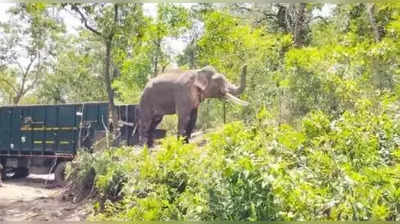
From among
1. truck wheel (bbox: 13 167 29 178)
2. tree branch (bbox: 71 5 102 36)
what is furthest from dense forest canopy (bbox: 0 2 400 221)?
truck wheel (bbox: 13 167 29 178)

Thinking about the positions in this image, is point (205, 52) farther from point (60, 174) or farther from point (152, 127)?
point (60, 174)

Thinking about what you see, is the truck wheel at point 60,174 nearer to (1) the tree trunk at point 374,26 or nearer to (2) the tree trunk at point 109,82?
(2) the tree trunk at point 109,82

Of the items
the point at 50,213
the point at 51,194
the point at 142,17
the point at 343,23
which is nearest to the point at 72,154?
the point at 51,194

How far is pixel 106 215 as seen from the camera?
81.4 inches

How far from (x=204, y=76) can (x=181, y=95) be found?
244 mm

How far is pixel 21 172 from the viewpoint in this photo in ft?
9.42

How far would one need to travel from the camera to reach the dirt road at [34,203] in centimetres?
222

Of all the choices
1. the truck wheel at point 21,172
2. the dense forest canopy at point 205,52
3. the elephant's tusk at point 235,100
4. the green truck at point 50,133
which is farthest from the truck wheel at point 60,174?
the elephant's tusk at point 235,100

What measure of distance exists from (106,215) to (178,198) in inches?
19.3

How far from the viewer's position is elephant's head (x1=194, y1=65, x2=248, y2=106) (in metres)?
2.39

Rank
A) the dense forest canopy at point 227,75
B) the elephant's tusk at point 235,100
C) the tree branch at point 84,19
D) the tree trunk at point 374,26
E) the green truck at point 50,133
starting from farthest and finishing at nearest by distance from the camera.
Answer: the tree trunk at point 374,26
the green truck at point 50,133
the elephant's tusk at point 235,100
the tree branch at point 84,19
the dense forest canopy at point 227,75

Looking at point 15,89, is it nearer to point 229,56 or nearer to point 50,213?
point 50,213

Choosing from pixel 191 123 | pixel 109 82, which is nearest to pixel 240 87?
pixel 191 123

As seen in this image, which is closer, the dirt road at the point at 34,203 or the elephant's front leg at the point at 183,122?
the dirt road at the point at 34,203
